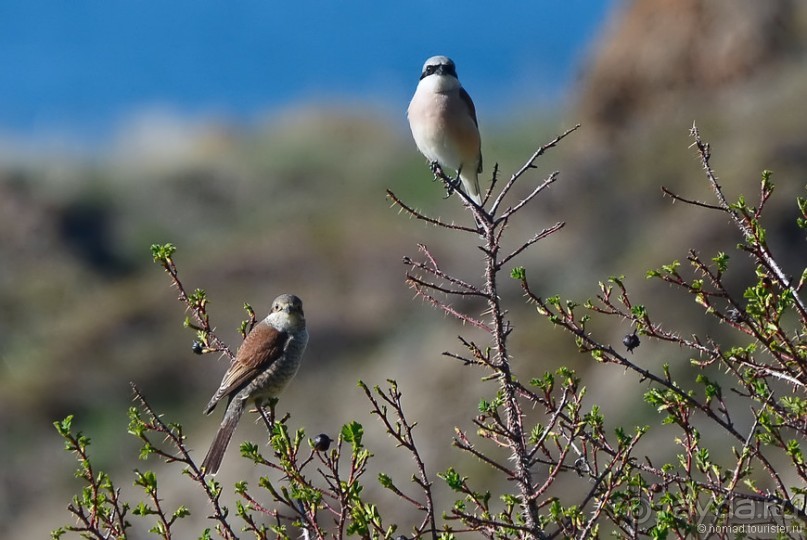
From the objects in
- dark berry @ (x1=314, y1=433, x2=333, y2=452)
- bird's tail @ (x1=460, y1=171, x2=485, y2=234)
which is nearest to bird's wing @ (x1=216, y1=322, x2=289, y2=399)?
bird's tail @ (x1=460, y1=171, x2=485, y2=234)

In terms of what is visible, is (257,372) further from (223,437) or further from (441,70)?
(441,70)

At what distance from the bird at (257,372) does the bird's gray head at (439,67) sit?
175 cm

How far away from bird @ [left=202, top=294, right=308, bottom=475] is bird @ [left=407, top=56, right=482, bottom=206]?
130 cm

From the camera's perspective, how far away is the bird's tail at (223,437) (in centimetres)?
596

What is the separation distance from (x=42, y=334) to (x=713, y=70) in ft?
40.2

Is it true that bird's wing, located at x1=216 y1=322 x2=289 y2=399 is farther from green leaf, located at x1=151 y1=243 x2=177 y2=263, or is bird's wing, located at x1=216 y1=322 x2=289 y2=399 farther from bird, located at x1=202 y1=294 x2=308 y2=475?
green leaf, located at x1=151 y1=243 x2=177 y2=263

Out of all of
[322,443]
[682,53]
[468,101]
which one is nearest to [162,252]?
[322,443]

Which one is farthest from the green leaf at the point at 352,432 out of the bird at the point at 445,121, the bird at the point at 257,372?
the bird at the point at 445,121

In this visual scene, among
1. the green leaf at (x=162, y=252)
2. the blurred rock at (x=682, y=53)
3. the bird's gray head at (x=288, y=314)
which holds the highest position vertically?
the blurred rock at (x=682, y=53)

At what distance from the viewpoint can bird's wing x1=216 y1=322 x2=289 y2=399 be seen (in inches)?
243

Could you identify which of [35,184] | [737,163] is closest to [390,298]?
[737,163]

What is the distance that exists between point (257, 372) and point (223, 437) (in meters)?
0.38

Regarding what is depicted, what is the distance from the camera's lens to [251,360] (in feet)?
20.2

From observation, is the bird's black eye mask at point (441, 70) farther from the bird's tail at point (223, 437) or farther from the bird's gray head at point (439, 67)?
the bird's tail at point (223, 437)
